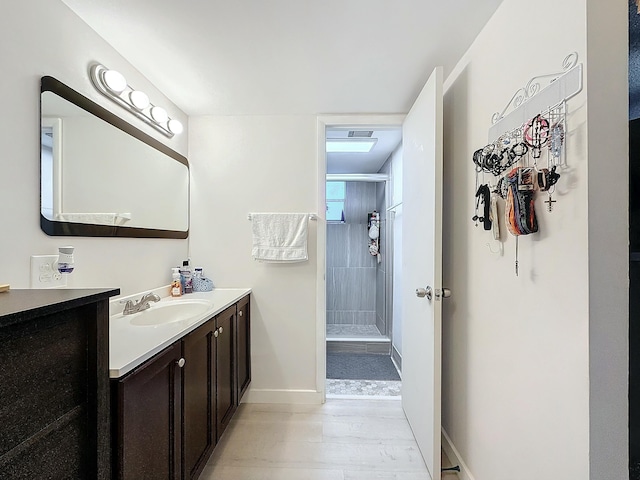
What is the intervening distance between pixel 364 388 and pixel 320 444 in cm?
82

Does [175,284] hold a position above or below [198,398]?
above

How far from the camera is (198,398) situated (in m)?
1.51

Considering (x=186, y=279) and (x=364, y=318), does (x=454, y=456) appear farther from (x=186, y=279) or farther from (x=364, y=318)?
(x=364, y=318)

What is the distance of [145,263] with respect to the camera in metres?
1.89

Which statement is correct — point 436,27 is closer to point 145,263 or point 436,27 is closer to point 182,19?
point 182,19

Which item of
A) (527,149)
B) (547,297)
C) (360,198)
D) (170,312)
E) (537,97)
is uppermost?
(360,198)

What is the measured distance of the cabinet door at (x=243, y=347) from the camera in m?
2.13

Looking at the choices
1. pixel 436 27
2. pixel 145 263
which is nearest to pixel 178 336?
pixel 145 263

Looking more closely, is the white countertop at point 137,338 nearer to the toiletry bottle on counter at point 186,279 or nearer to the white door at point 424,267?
the toiletry bottle on counter at point 186,279

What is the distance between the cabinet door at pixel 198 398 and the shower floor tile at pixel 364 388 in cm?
121

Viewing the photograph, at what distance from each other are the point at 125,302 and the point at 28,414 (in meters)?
1.04

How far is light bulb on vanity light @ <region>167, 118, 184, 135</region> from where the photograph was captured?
2.11 meters

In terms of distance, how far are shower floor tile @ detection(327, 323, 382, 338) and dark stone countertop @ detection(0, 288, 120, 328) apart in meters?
3.13

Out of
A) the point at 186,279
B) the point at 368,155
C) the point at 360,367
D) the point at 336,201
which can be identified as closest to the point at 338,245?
the point at 336,201
